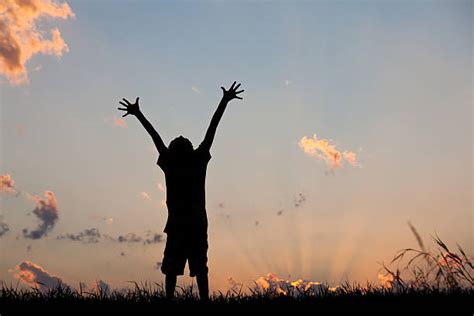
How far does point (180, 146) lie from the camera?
937 centimetres

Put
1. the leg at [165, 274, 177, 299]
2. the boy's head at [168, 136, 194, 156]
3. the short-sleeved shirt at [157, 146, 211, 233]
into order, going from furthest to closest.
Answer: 1. the boy's head at [168, 136, 194, 156]
2. the short-sleeved shirt at [157, 146, 211, 233]
3. the leg at [165, 274, 177, 299]

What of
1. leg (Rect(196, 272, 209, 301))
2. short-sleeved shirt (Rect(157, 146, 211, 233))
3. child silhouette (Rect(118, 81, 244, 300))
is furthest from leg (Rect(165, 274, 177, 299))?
short-sleeved shirt (Rect(157, 146, 211, 233))

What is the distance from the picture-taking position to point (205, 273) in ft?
30.0

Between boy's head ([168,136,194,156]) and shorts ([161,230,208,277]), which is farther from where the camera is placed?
boy's head ([168,136,194,156])

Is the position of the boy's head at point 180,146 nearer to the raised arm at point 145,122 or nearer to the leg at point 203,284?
the raised arm at point 145,122

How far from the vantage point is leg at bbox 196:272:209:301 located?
9.07 m

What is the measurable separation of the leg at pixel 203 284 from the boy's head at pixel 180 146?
1.93 meters

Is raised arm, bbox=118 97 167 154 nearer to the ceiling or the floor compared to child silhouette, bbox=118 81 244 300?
nearer to the ceiling

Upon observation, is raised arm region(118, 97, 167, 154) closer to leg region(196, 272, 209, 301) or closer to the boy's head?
the boy's head

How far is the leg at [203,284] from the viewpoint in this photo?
9070 millimetres

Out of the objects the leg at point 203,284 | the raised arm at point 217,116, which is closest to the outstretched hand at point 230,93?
the raised arm at point 217,116

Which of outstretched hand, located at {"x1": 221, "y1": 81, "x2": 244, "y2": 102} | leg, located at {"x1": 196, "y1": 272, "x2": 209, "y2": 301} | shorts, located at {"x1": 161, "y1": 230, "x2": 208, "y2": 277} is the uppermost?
outstretched hand, located at {"x1": 221, "y1": 81, "x2": 244, "y2": 102}

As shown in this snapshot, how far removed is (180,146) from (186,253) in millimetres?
1700

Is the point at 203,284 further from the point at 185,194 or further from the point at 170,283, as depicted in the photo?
the point at 185,194
